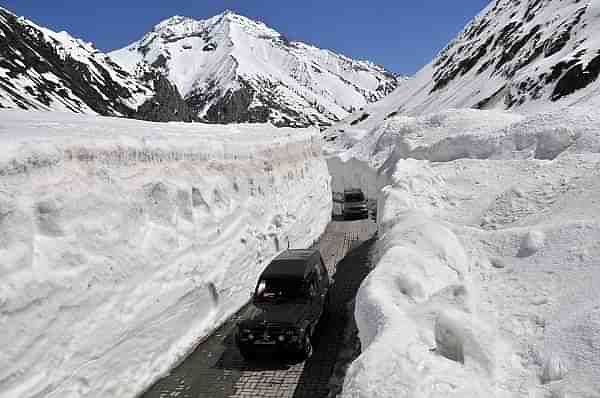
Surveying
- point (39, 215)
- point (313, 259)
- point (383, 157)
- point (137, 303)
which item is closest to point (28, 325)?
point (39, 215)

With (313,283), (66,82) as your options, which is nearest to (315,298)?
(313,283)

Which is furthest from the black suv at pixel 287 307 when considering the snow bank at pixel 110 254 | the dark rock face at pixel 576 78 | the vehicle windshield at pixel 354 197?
the dark rock face at pixel 576 78

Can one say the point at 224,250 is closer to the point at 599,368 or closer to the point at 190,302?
the point at 190,302

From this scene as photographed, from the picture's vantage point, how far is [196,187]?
488 inches

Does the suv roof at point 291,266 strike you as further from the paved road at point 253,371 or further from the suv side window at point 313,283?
the paved road at point 253,371

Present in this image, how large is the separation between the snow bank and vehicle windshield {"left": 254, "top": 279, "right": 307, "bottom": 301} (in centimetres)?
185

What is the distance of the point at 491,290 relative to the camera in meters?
7.90

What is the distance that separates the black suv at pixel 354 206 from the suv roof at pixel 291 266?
1295 centimetres

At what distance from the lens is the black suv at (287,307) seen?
9.64 meters

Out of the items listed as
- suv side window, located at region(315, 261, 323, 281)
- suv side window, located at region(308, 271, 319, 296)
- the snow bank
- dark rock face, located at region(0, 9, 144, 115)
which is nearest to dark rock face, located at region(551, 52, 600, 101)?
the snow bank

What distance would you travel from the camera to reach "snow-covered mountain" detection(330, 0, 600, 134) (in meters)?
33.2

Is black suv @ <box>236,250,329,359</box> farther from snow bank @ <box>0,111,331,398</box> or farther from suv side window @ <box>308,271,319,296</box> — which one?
snow bank @ <box>0,111,331,398</box>

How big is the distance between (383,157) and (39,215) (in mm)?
27161

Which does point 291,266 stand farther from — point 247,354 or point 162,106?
point 162,106
